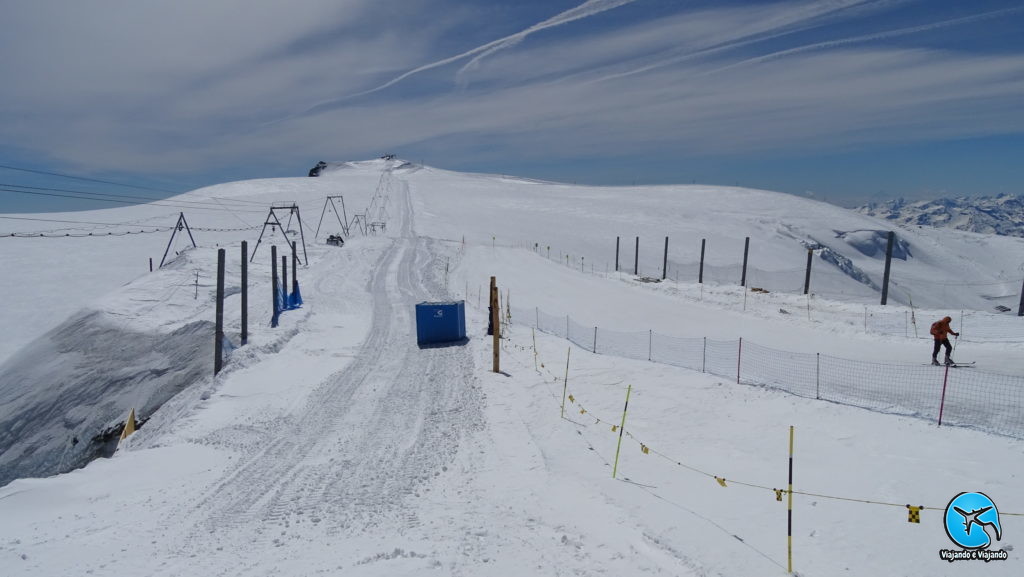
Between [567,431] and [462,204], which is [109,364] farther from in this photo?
[462,204]

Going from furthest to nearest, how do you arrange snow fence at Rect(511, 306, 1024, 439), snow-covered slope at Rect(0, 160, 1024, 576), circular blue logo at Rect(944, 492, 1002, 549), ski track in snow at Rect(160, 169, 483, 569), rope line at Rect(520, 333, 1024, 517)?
snow fence at Rect(511, 306, 1024, 439) < ski track in snow at Rect(160, 169, 483, 569) < rope line at Rect(520, 333, 1024, 517) < snow-covered slope at Rect(0, 160, 1024, 576) < circular blue logo at Rect(944, 492, 1002, 549)

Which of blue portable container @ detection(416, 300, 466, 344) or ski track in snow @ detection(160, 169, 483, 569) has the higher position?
blue portable container @ detection(416, 300, 466, 344)

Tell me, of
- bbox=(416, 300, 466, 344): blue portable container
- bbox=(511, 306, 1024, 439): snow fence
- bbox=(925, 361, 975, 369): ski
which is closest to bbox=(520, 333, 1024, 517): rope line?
bbox=(511, 306, 1024, 439): snow fence

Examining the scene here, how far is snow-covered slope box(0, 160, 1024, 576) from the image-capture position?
772cm

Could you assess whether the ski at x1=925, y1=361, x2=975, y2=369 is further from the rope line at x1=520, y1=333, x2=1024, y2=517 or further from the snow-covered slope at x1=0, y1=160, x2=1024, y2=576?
the rope line at x1=520, y1=333, x2=1024, y2=517

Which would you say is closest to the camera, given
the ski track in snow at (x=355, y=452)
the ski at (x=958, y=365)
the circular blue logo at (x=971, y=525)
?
the circular blue logo at (x=971, y=525)

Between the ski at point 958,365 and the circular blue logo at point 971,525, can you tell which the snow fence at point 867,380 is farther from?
the circular blue logo at point 971,525

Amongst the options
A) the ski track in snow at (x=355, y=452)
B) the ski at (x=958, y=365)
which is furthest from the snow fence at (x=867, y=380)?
the ski track in snow at (x=355, y=452)

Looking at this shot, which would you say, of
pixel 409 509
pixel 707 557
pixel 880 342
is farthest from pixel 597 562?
pixel 880 342

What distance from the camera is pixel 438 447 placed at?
1248 cm

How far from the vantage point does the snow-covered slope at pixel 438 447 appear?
7723 millimetres

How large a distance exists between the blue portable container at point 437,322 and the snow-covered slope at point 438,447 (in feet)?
3.55

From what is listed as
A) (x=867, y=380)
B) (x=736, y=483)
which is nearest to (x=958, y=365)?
(x=867, y=380)

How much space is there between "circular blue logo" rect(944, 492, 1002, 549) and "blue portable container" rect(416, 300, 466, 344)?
17.8 metres
